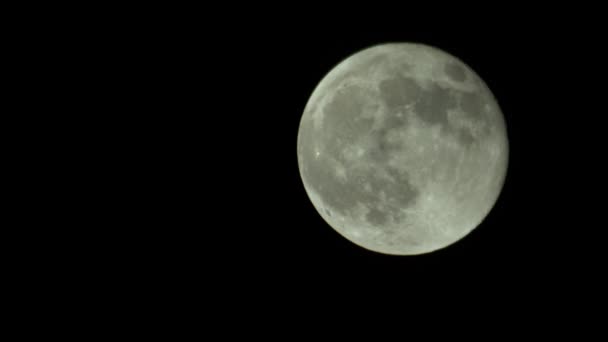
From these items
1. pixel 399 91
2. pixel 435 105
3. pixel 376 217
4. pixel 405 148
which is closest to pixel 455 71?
pixel 435 105

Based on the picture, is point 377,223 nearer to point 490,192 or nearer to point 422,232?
point 422,232

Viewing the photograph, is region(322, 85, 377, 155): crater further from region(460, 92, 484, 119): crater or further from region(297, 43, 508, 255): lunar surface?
region(460, 92, 484, 119): crater

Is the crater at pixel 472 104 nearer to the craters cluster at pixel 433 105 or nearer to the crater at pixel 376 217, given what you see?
the craters cluster at pixel 433 105

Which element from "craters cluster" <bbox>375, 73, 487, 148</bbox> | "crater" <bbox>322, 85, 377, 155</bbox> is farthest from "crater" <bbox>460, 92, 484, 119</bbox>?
"crater" <bbox>322, 85, 377, 155</bbox>

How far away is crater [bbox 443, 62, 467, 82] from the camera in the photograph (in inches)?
216

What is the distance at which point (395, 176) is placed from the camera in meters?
5.27

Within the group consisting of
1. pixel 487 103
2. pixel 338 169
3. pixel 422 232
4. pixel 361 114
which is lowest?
pixel 422 232

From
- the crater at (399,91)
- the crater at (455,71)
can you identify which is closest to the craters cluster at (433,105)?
the crater at (399,91)

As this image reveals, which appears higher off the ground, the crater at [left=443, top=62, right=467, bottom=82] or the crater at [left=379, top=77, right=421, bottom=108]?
the crater at [left=443, top=62, right=467, bottom=82]

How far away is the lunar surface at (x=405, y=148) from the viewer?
5.21 m

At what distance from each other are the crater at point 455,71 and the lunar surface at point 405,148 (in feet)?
0.04

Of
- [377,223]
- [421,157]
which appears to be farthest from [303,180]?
[421,157]

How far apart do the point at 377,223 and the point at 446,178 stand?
80 centimetres

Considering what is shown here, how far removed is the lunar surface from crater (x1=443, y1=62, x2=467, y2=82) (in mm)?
14
